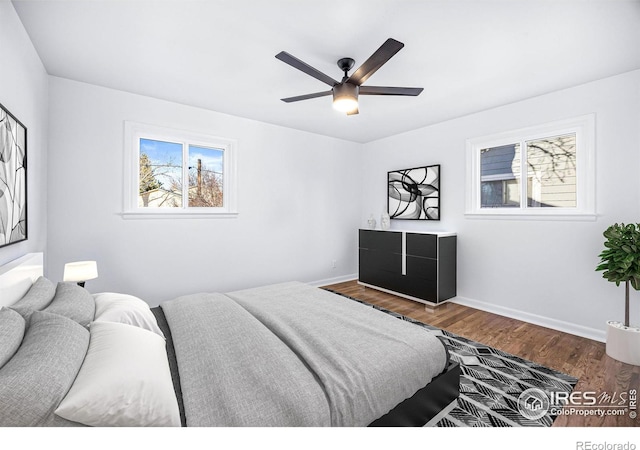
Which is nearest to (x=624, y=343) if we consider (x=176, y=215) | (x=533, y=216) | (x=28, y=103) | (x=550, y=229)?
(x=550, y=229)

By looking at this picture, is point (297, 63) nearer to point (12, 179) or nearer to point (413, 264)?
point (12, 179)

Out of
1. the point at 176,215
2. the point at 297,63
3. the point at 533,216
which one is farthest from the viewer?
the point at 176,215

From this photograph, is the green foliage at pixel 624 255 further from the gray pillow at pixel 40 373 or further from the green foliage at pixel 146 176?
the green foliage at pixel 146 176

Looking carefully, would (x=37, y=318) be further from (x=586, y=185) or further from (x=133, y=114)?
(x=586, y=185)

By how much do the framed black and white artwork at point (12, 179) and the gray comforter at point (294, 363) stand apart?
3.52 feet

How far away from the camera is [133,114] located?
3.16m

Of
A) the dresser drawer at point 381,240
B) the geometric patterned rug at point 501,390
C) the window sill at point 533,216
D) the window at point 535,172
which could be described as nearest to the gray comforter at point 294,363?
the geometric patterned rug at point 501,390

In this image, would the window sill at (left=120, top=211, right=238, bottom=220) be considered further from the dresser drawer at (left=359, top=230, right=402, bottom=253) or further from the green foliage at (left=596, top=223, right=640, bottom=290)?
the green foliage at (left=596, top=223, right=640, bottom=290)

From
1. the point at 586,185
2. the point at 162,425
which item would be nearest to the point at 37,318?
the point at 162,425

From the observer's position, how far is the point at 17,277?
1579 mm

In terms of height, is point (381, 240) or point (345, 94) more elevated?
point (345, 94)

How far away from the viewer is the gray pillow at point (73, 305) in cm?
143

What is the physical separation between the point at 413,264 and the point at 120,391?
353cm

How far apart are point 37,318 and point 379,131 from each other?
4430 mm
